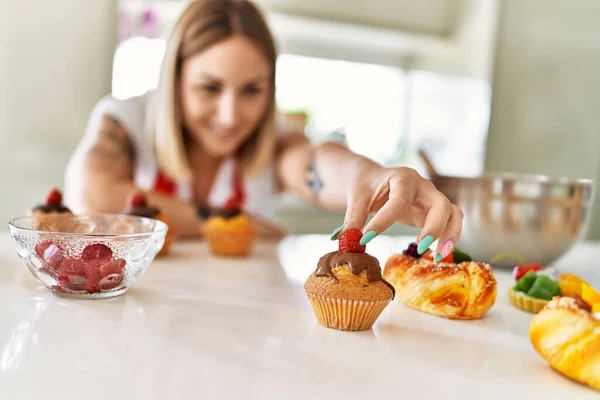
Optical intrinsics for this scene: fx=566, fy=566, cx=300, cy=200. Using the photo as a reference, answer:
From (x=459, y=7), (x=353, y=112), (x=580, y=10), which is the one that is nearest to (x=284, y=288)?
(x=353, y=112)

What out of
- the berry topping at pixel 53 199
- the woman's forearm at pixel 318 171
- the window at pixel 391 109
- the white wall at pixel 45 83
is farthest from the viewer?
the window at pixel 391 109

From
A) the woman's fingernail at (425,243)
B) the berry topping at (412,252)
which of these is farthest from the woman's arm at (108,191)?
the woman's fingernail at (425,243)

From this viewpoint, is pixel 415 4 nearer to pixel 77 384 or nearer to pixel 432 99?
pixel 432 99

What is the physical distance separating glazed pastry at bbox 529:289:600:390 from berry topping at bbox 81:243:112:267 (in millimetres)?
463

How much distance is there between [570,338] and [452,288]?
0.19 m

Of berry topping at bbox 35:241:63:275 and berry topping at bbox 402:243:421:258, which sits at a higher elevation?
berry topping at bbox 35:241:63:275

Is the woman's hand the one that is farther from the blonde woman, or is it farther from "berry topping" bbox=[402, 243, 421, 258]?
the blonde woman

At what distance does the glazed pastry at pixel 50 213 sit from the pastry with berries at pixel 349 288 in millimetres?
397

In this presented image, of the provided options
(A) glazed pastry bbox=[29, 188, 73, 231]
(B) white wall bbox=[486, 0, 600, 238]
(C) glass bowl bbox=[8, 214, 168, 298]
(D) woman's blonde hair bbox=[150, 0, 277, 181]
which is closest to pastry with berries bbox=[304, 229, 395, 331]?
(C) glass bowl bbox=[8, 214, 168, 298]

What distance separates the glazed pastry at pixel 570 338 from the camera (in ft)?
1.61

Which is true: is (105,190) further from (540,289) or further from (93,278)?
(540,289)

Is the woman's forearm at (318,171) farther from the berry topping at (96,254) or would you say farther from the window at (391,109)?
the window at (391,109)

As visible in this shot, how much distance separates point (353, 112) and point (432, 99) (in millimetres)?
368

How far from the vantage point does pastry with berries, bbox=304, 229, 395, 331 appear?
0.59 m
